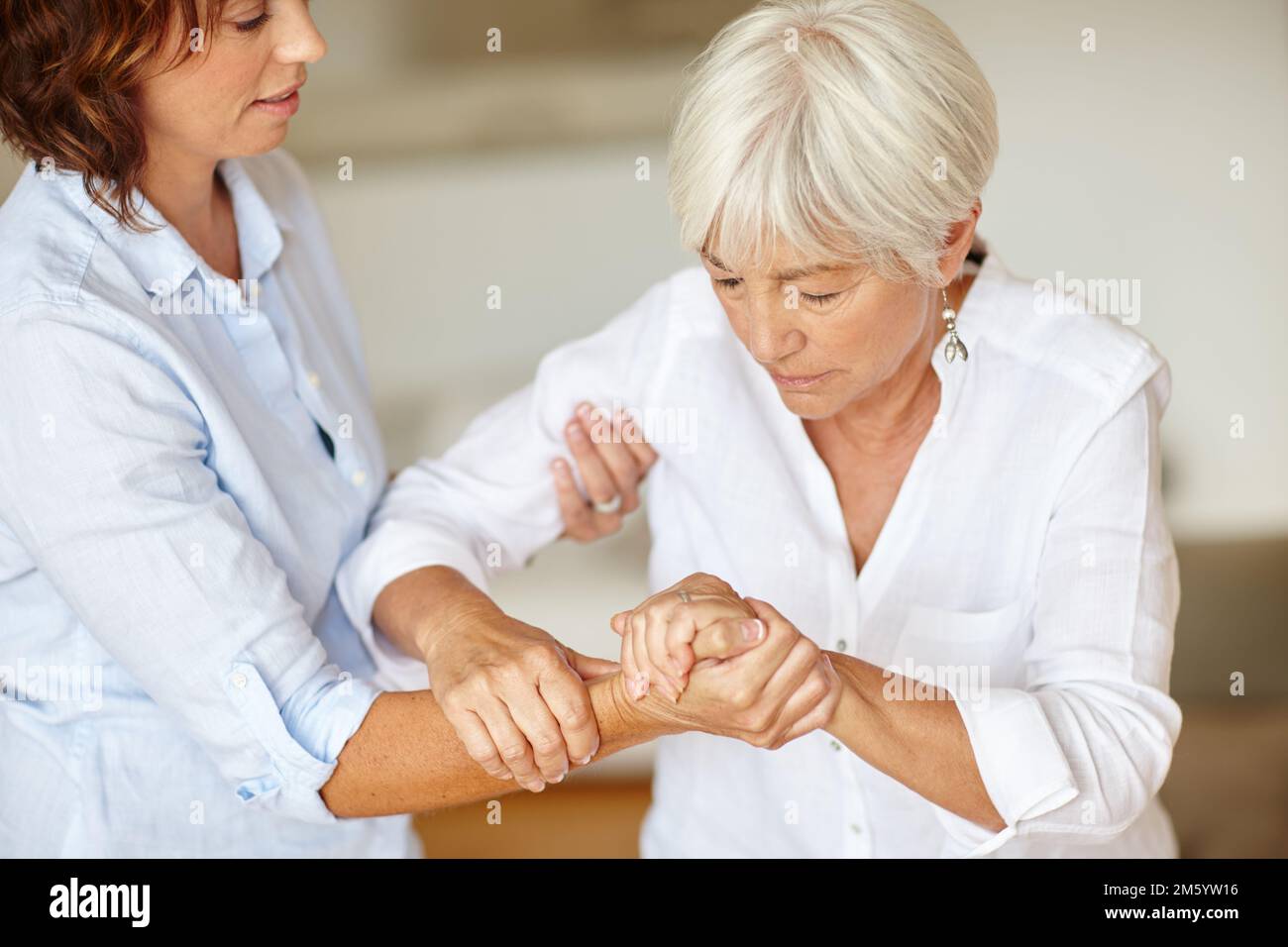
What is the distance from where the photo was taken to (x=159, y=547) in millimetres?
1418

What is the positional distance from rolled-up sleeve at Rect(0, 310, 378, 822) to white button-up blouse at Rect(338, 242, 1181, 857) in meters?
0.30

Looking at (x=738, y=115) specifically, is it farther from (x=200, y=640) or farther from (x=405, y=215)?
(x=405, y=215)

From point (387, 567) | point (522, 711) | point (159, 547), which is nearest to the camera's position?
point (159, 547)

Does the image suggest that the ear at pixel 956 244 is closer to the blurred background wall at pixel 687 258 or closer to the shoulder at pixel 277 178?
the shoulder at pixel 277 178

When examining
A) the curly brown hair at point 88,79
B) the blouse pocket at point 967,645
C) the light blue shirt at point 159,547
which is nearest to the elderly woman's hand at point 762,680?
the blouse pocket at point 967,645

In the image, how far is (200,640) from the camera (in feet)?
4.76

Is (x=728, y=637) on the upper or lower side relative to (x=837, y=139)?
lower

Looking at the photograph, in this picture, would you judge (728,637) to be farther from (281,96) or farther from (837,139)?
(281,96)

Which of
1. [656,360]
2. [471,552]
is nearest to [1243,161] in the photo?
[656,360]

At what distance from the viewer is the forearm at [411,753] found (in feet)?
5.03

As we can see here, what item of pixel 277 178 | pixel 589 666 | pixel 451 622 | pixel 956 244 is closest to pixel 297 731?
pixel 451 622

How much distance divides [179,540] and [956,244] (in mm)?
974

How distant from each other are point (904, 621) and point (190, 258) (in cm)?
102

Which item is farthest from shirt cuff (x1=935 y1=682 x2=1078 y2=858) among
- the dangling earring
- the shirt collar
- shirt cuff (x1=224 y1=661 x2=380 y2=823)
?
the shirt collar
